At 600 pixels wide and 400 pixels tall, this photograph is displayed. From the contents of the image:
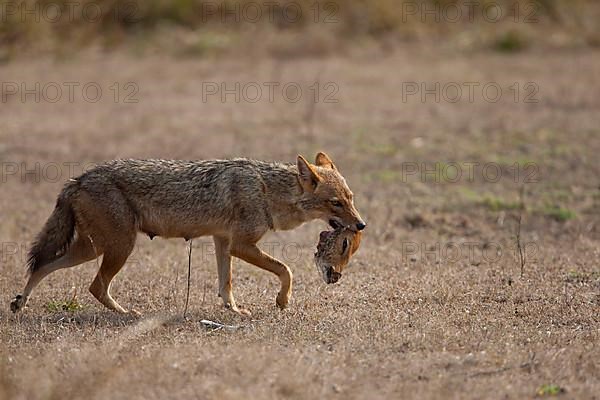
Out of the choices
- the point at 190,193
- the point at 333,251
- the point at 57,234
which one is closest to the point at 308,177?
the point at 333,251

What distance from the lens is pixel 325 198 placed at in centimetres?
838

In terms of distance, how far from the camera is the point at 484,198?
1223 cm

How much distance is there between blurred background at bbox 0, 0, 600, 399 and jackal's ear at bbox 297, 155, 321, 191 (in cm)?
102

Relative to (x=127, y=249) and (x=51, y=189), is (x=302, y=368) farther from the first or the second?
(x=51, y=189)

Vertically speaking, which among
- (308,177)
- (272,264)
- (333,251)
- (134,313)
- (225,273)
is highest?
(308,177)

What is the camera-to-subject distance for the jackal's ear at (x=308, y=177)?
836cm

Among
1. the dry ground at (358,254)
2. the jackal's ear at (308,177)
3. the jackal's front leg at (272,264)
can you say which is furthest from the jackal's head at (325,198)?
the dry ground at (358,254)

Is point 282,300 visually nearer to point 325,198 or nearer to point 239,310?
point 239,310

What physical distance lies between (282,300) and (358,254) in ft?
7.03

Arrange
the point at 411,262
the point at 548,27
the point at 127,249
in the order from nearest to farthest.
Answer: the point at 127,249 → the point at 411,262 → the point at 548,27

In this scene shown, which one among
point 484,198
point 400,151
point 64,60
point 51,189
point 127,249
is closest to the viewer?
point 127,249

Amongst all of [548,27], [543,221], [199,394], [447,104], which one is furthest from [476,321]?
[548,27]

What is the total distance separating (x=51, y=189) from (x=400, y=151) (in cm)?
537

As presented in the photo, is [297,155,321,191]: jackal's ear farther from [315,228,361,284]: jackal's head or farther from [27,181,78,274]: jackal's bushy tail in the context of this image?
[27,181,78,274]: jackal's bushy tail
